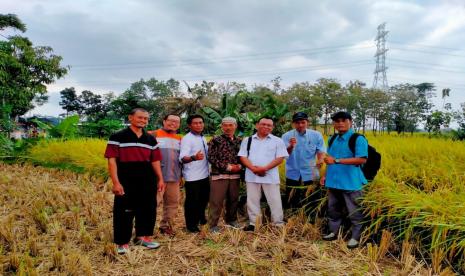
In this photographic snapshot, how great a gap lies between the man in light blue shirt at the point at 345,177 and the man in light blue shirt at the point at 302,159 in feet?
1.33

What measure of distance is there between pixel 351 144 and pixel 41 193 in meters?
4.69

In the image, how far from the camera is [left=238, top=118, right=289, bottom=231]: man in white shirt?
366cm

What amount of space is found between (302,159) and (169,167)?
1.55 meters

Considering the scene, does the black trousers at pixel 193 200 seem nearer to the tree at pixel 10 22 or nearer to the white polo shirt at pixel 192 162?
the white polo shirt at pixel 192 162

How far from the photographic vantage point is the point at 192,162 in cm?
373

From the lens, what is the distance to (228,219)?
391 centimetres

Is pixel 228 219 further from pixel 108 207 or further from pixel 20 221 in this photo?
pixel 20 221

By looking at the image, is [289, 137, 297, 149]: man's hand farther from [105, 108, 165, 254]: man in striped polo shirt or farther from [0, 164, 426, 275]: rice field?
[105, 108, 165, 254]: man in striped polo shirt

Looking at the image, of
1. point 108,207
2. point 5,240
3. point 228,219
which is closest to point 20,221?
point 5,240

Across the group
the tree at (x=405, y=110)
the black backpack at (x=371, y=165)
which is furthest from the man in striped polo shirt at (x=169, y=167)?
the tree at (x=405, y=110)

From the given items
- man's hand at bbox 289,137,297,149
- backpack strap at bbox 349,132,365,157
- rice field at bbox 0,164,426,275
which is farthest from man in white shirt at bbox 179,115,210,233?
backpack strap at bbox 349,132,365,157

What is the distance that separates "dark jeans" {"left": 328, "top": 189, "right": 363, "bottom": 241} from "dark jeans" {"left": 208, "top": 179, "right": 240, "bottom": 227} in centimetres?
108

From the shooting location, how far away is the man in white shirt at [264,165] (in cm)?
366

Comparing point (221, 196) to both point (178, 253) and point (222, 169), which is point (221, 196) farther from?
point (178, 253)
